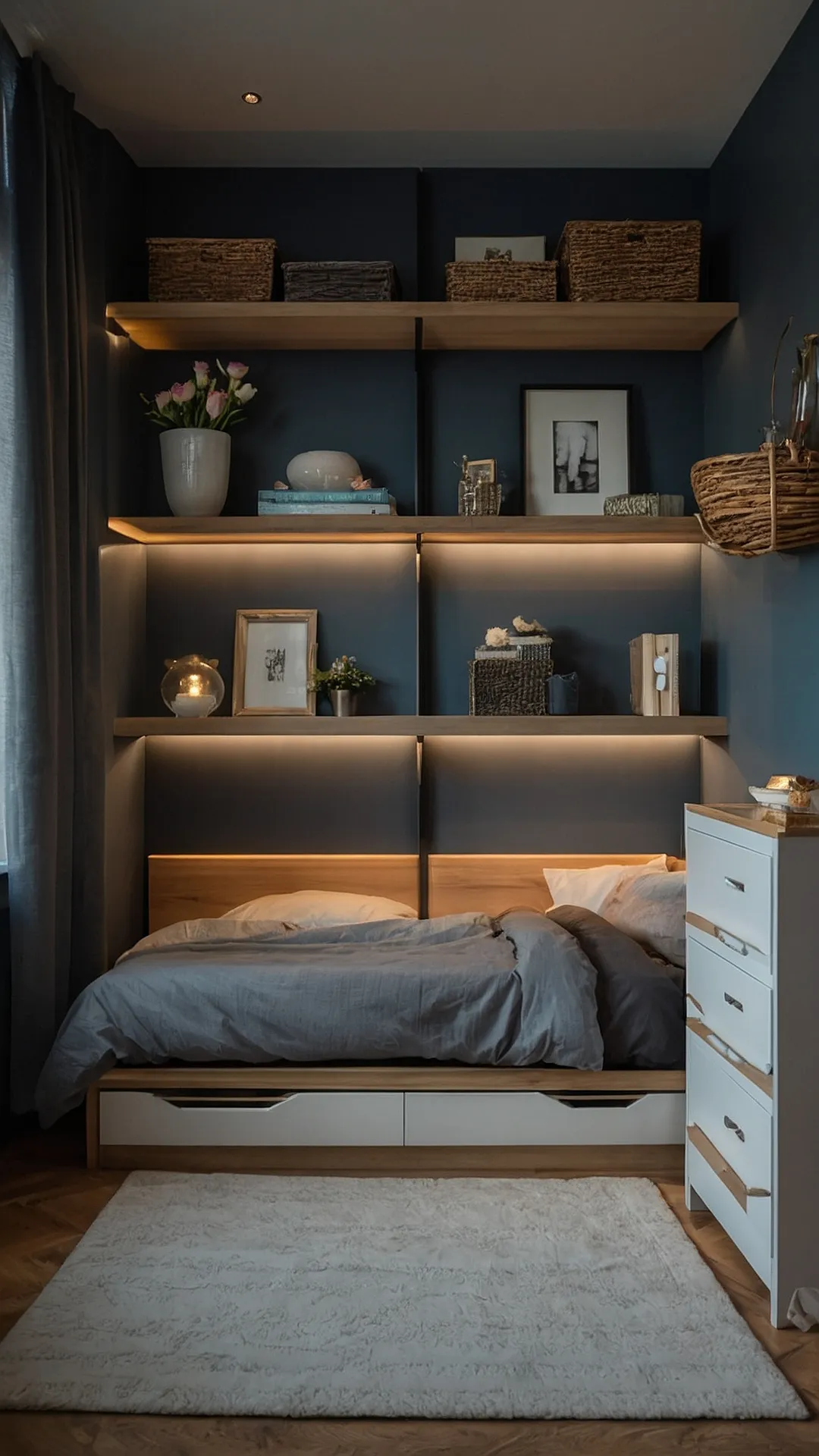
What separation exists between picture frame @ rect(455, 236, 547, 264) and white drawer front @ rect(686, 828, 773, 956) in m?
1.92

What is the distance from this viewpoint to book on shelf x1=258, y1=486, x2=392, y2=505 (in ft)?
11.3

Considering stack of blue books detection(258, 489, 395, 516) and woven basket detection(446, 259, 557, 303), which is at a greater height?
woven basket detection(446, 259, 557, 303)

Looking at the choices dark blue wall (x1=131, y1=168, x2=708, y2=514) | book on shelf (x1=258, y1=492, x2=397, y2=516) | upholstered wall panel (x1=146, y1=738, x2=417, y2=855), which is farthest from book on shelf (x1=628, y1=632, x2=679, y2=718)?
book on shelf (x1=258, y1=492, x2=397, y2=516)

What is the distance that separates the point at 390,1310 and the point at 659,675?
1975mm

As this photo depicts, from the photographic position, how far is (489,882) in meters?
3.67

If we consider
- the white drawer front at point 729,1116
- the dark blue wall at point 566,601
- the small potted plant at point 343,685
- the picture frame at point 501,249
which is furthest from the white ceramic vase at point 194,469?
the white drawer front at point 729,1116

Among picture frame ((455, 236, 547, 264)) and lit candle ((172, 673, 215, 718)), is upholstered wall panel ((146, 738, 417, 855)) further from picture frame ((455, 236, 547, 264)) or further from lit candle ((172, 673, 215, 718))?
picture frame ((455, 236, 547, 264))

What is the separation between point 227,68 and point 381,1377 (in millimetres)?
3070

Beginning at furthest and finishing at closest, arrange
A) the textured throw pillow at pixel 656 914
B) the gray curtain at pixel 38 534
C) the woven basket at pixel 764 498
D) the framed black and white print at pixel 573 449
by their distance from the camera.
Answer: the framed black and white print at pixel 573 449, the textured throw pillow at pixel 656 914, the gray curtain at pixel 38 534, the woven basket at pixel 764 498

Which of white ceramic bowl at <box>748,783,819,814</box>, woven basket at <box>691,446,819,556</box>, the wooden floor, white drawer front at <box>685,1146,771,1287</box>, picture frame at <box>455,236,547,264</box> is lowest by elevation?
the wooden floor

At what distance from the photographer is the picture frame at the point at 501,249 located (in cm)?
355

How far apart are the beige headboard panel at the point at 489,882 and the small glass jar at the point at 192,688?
2.80 ft

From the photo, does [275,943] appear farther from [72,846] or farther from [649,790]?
[649,790]

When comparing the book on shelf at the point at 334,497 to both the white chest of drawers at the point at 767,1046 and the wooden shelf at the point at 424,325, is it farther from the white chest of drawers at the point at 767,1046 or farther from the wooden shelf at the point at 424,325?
the white chest of drawers at the point at 767,1046
